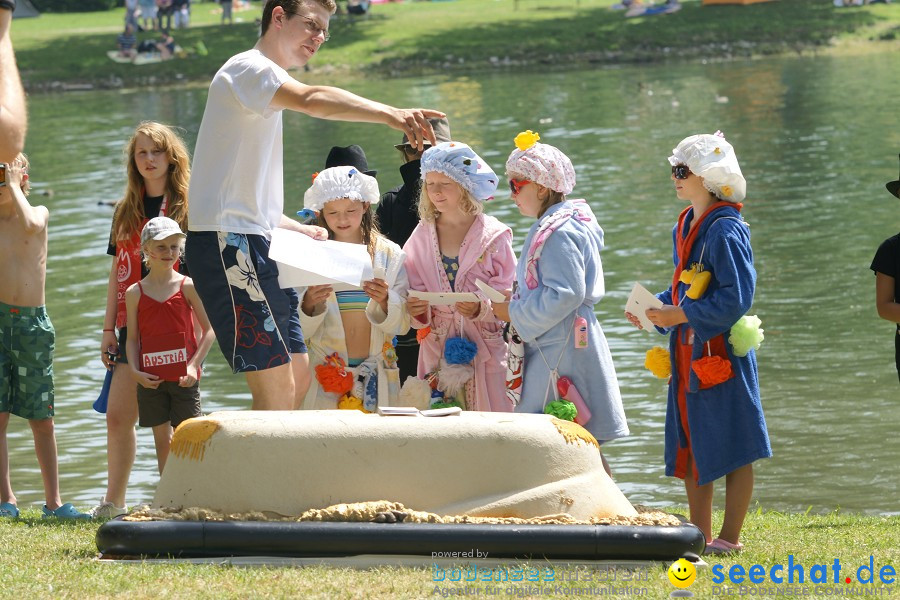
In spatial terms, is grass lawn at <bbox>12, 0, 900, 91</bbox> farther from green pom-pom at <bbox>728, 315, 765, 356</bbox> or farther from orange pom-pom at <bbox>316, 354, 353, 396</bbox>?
green pom-pom at <bbox>728, 315, 765, 356</bbox>

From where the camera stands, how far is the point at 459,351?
6594 mm

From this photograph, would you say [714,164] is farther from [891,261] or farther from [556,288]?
[891,261]

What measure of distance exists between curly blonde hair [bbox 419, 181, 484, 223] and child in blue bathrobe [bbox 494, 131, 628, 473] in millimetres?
360

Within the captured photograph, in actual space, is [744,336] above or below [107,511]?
above

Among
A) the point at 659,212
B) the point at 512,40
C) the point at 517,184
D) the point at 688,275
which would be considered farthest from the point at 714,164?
the point at 512,40

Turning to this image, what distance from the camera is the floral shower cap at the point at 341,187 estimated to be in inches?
272

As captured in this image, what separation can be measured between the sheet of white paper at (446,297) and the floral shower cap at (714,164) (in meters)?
1.20

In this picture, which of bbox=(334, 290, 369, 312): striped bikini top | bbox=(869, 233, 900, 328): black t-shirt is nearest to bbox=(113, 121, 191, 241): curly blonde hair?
bbox=(334, 290, 369, 312): striped bikini top

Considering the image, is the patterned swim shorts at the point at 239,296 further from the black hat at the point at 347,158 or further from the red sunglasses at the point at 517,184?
the black hat at the point at 347,158

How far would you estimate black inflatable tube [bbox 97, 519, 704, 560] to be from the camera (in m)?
5.10

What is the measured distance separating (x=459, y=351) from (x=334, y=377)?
0.69 meters

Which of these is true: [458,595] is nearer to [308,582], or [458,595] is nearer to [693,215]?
[308,582]

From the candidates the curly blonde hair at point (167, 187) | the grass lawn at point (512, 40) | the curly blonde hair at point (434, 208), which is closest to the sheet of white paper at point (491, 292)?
the curly blonde hair at point (434, 208)

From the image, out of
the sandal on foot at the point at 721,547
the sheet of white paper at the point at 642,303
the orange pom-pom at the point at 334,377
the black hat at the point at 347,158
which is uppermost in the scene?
the black hat at the point at 347,158
